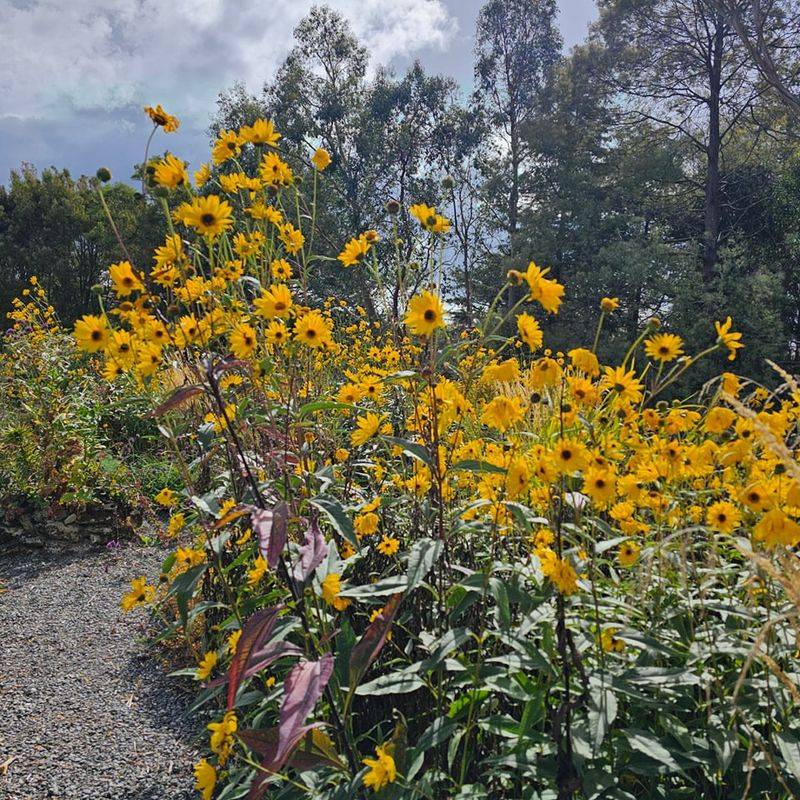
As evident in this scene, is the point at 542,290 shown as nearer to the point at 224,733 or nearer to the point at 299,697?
the point at 299,697

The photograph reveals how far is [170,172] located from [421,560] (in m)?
1.06

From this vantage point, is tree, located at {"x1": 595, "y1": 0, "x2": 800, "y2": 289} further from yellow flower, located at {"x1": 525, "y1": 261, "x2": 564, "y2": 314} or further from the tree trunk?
yellow flower, located at {"x1": 525, "y1": 261, "x2": 564, "y2": 314}

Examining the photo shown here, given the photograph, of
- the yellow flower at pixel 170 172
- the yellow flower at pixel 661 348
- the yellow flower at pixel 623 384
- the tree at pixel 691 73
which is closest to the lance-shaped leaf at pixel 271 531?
the yellow flower at pixel 170 172

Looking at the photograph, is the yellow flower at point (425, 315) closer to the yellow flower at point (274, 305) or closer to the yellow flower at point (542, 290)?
the yellow flower at point (542, 290)

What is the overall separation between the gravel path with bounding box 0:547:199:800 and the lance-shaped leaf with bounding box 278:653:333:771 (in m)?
1.00

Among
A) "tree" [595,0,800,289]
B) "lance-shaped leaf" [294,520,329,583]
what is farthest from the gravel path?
"tree" [595,0,800,289]

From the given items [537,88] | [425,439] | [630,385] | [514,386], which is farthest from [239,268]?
[537,88]

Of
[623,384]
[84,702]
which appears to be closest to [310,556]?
[623,384]

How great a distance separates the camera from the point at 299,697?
3.39ft

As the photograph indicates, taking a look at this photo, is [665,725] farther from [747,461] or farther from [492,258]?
[492,258]

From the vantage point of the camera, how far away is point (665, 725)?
1240 mm

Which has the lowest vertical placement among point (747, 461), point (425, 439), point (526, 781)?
point (526, 781)

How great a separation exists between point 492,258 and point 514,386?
11640 mm

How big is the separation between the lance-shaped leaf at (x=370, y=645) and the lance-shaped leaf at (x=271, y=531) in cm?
25
